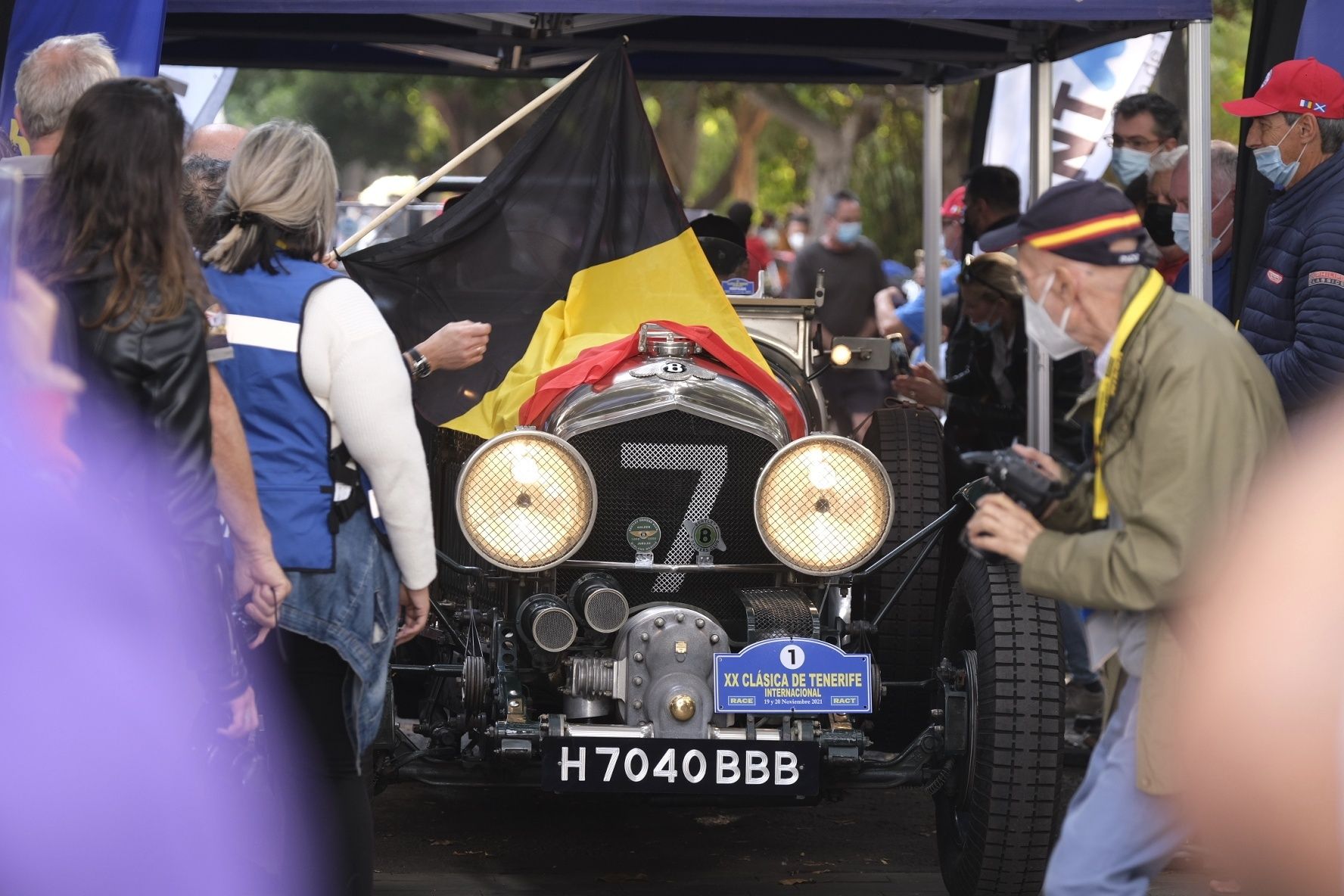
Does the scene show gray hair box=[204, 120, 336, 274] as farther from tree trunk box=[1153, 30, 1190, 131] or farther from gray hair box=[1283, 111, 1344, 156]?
tree trunk box=[1153, 30, 1190, 131]

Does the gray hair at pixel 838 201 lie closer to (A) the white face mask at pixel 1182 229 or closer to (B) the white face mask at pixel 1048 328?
Answer: (A) the white face mask at pixel 1182 229

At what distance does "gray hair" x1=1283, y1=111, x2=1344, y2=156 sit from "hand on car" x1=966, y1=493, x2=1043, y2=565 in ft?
9.33

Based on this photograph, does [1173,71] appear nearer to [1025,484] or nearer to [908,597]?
[908,597]

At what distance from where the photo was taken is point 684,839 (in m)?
5.60

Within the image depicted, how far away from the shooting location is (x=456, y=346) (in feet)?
16.3

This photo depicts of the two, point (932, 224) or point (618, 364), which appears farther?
point (932, 224)

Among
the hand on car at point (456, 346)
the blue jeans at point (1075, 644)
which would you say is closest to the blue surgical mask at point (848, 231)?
the blue jeans at point (1075, 644)

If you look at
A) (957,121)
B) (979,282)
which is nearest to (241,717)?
(979,282)

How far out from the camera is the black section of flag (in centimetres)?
558

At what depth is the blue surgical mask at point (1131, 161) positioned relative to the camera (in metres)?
7.14

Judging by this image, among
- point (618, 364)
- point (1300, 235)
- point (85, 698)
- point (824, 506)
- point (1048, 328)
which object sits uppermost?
point (1300, 235)

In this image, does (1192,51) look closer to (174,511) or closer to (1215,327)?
(1215,327)

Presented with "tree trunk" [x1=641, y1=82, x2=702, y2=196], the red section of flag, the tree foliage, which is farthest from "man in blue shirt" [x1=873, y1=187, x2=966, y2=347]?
"tree trunk" [x1=641, y1=82, x2=702, y2=196]

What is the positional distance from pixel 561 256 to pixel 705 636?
165 centimetres
